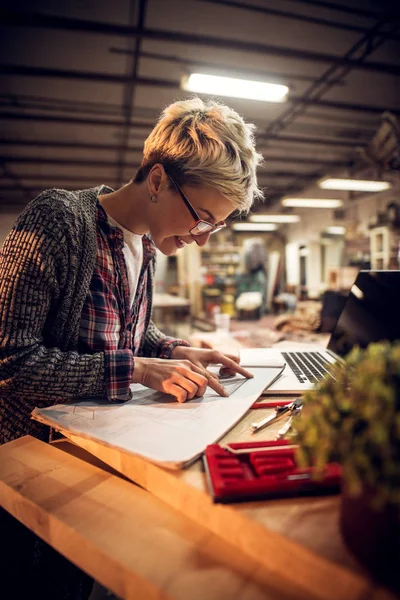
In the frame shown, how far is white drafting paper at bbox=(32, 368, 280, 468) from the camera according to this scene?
676 mm

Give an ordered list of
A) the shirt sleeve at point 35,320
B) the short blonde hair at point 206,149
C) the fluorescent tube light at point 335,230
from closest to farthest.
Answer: the shirt sleeve at point 35,320, the short blonde hair at point 206,149, the fluorescent tube light at point 335,230

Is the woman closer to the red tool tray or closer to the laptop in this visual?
the laptop

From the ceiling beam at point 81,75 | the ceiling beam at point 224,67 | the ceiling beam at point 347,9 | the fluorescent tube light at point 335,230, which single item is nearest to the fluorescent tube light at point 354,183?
the ceiling beam at point 224,67

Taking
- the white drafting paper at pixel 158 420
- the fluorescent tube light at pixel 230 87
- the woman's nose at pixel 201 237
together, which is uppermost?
the fluorescent tube light at pixel 230 87

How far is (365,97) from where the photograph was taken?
19.2 ft

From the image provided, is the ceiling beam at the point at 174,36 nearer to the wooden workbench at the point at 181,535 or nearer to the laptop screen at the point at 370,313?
the laptop screen at the point at 370,313

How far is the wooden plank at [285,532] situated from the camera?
1.41 ft

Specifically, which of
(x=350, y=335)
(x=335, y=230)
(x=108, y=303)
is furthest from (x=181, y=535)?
(x=335, y=230)

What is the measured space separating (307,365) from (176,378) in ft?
2.01

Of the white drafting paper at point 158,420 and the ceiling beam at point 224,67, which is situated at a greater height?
the ceiling beam at point 224,67

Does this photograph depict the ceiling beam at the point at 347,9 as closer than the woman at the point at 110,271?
No

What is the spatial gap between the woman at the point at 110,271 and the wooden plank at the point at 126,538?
8.7 inches

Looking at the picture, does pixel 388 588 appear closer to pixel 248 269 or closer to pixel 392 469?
pixel 392 469

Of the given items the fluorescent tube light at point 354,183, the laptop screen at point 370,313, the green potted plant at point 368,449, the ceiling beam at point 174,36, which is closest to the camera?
the green potted plant at point 368,449
